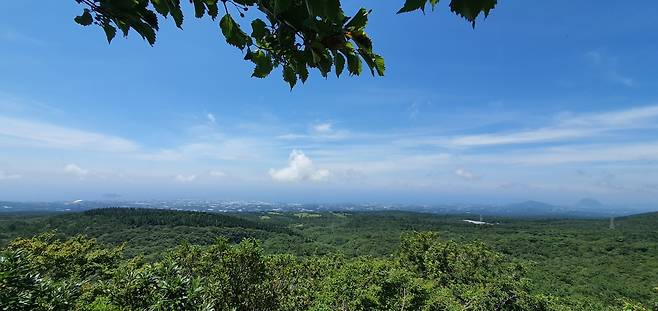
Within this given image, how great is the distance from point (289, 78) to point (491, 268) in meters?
32.6

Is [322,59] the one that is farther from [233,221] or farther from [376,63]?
[233,221]

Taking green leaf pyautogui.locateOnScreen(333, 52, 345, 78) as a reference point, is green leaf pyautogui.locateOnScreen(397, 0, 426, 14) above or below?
below

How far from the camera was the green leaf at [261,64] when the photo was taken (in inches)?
60.2

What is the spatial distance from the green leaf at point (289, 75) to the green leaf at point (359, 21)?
0.38 metres

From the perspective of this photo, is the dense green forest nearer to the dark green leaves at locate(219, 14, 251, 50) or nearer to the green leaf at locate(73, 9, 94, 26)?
the green leaf at locate(73, 9, 94, 26)

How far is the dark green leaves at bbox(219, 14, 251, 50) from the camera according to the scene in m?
1.45

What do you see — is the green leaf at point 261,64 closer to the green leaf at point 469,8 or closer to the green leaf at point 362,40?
the green leaf at point 362,40

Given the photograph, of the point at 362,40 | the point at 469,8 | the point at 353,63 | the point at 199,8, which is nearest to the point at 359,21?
the point at 362,40

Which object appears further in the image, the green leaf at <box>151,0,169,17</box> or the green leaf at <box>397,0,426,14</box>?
the green leaf at <box>151,0,169,17</box>

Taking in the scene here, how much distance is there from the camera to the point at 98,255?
2467 centimetres

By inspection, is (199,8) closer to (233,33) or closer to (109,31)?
(233,33)

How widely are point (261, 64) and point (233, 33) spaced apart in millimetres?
159

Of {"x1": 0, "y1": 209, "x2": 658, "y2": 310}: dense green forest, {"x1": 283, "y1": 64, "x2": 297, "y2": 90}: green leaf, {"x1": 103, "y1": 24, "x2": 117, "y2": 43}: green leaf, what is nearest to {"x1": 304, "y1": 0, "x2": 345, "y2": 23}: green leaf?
{"x1": 283, "y1": 64, "x2": 297, "y2": 90}: green leaf

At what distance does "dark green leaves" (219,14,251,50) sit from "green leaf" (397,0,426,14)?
0.84 m
